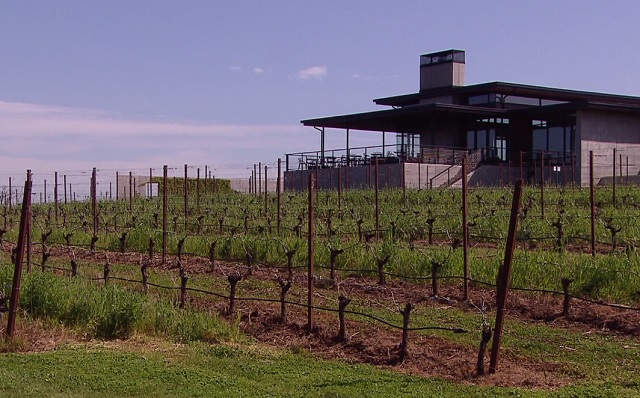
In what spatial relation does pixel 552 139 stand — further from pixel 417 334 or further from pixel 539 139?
pixel 417 334

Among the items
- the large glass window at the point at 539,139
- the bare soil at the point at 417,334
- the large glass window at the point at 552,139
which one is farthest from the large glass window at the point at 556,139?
the bare soil at the point at 417,334

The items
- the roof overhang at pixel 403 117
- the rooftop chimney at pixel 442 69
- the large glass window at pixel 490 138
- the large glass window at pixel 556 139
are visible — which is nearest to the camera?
the roof overhang at pixel 403 117

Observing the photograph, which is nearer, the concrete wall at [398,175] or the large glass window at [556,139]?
the concrete wall at [398,175]

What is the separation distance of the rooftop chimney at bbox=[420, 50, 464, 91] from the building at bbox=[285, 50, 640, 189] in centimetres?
6

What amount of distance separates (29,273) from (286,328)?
3.73 metres

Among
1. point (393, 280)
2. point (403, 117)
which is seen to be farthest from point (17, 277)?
point (403, 117)

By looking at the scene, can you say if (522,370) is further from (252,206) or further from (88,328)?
(252,206)

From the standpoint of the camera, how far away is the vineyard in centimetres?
902

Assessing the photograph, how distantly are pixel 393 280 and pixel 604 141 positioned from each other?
2906cm

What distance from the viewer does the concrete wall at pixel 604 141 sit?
38.8 m

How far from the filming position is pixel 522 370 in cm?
790

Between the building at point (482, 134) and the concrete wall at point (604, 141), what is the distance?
46 millimetres

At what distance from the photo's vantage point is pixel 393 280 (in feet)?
44.1

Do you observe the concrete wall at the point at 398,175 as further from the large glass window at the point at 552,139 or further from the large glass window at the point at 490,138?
the large glass window at the point at 552,139
